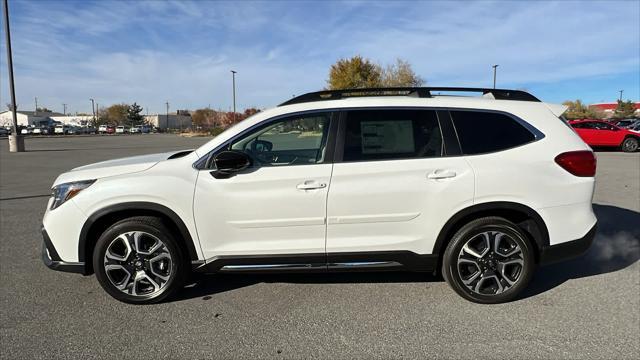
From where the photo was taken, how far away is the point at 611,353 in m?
2.86

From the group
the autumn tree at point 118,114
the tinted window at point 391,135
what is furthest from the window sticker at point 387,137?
the autumn tree at point 118,114

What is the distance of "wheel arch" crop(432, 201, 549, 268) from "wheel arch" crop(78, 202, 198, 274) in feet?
7.13

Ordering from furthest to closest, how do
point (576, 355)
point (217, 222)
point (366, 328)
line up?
point (217, 222), point (366, 328), point (576, 355)

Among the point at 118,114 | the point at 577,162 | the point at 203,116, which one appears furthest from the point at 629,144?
the point at 118,114

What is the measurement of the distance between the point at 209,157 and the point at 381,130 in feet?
4.96

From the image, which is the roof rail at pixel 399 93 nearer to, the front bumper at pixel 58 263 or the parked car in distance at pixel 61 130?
the front bumper at pixel 58 263

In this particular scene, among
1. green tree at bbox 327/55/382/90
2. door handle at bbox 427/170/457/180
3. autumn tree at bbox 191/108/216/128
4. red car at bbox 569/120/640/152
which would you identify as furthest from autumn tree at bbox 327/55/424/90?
autumn tree at bbox 191/108/216/128

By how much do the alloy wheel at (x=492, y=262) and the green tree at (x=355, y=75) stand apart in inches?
1439

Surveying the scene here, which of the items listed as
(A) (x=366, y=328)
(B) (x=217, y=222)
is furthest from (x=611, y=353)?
(B) (x=217, y=222)

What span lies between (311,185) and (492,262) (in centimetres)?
172

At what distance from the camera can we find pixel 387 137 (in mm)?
3625

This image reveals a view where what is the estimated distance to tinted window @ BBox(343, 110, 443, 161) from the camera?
3570 mm

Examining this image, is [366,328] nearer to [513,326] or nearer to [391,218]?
[391,218]

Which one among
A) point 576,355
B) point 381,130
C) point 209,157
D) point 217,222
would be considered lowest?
point 576,355
